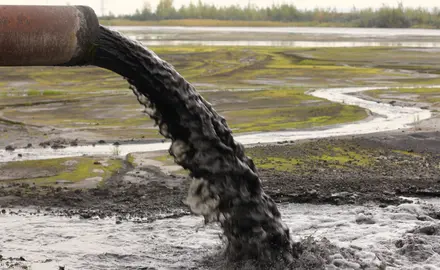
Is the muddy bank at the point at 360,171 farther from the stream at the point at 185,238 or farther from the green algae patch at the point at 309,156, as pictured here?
the stream at the point at 185,238

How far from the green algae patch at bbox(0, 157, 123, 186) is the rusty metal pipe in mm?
5069

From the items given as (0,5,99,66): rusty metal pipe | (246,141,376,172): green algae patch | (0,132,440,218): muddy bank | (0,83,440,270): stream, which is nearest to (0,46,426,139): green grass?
(246,141,376,172): green algae patch

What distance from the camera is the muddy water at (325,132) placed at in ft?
44.5

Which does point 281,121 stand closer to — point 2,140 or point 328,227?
point 2,140

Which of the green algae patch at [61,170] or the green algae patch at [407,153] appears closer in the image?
the green algae patch at [61,170]

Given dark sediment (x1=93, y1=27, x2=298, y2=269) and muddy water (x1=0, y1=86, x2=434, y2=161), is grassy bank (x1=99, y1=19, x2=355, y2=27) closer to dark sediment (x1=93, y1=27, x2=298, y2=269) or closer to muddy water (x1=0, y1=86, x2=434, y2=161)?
muddy water (x1=0, y1=86, x2=434, y2=161)

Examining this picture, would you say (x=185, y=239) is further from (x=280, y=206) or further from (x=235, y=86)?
(x=235, y=86)

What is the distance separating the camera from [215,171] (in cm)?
799

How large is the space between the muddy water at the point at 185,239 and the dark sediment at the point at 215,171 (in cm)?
47

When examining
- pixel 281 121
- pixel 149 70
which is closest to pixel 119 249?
pixel 149 70

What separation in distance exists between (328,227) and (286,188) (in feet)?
5.80

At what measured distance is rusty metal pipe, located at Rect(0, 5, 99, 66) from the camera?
6.01 m

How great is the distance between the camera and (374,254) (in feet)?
27.2

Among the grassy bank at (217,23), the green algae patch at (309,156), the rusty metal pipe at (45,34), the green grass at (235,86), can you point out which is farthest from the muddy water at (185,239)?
the grassy bank at (217,23)
